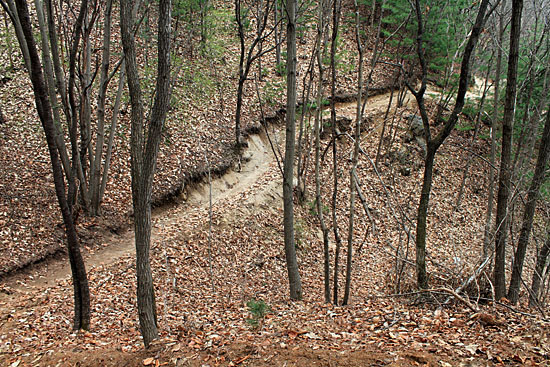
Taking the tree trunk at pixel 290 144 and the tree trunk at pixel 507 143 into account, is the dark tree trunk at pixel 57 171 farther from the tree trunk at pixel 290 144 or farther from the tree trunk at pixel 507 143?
the tree trunk at pixel 507 143

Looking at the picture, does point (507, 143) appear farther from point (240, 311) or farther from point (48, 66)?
point (48, 66)

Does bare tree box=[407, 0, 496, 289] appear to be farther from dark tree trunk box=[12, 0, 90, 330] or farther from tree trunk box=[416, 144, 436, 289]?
dark tree trunk box=[12, 0, 90, 330]

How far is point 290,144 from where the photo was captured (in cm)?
655

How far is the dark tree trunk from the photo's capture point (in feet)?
14.5

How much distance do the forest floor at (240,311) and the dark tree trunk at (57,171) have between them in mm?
455

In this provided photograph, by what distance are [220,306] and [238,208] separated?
13.7 feet

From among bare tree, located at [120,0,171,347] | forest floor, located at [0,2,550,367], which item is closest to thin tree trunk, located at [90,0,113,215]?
forest floor, located at [0,2,550,367]

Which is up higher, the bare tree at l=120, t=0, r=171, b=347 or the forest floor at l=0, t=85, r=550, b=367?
the bare tree at l=120, t=0, r=171, b=347

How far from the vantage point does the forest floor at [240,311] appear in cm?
380

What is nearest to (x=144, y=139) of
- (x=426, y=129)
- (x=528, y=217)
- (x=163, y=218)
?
(x=426, y=129)

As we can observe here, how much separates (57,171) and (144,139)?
172 cm

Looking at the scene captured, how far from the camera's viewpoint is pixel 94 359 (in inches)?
177

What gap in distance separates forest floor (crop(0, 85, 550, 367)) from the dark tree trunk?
45cm

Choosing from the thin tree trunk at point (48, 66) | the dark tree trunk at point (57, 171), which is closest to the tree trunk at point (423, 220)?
the dark tree trunk at point (57, 171)
